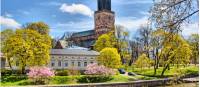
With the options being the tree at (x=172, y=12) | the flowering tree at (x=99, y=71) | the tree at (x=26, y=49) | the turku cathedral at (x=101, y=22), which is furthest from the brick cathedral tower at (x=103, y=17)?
the tree at (x=172, y=12)

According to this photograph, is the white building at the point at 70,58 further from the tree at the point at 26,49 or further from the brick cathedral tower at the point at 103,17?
the brick cathedral tower at the point at 103,17

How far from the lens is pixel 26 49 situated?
12.4 meters

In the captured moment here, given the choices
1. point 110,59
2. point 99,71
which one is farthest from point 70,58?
point 99,71

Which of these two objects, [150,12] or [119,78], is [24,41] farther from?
[150,12]

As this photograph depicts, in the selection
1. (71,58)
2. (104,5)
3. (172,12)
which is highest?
(104,5)

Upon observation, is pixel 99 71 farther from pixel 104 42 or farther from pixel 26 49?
pixel 104 42

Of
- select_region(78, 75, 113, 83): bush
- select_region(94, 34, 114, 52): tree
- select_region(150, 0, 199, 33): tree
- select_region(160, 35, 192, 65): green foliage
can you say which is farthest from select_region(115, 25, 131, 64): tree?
select_region(150, 0, 199, 33): tree

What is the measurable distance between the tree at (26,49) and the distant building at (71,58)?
3.76 meters

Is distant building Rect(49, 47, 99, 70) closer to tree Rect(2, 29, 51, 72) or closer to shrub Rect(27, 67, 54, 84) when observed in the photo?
tree Rect(2, 29, 51, 72)

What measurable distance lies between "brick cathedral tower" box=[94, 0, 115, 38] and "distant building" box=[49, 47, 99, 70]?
9.93 metres

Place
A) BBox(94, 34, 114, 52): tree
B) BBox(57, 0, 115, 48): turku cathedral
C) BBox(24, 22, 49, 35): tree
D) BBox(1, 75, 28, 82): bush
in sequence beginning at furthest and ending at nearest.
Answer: BBox(57, 0, 115, 48): turku cathedral, BBox(94, 34, 114, 52): tree, BBox(24, 22, 49, 35): tree, BBox(1, 75, 28, 82): bush

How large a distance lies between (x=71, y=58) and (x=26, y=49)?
5.26 metres

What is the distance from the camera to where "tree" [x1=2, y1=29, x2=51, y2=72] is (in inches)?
488

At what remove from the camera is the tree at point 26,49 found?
12.4m
